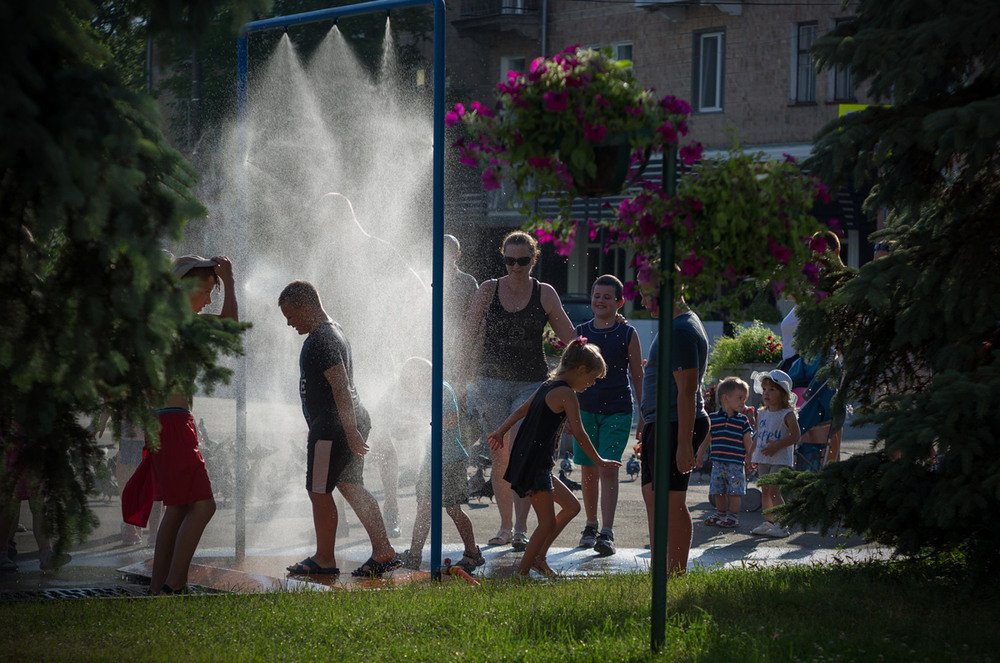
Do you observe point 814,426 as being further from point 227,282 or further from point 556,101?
point 556,101

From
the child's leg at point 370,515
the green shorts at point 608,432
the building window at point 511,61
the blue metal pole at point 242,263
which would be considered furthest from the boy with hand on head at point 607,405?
the building window at point 511,61

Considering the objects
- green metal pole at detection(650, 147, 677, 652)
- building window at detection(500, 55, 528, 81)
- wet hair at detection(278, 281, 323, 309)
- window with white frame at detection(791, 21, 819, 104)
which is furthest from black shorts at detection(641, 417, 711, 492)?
building window at detection(500, 55, 528, 81)

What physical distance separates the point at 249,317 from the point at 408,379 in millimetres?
1424

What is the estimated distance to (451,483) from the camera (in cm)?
703

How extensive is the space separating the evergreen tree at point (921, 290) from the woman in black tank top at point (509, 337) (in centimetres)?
208

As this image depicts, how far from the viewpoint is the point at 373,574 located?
6.71 meters

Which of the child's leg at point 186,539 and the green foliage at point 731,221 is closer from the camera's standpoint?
the green foliage at point 731,221

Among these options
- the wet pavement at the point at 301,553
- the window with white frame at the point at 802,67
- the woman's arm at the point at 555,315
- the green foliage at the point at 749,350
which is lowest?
the wet pavement at the point at 301,553

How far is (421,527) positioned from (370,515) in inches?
16.5

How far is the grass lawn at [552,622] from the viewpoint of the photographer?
468cm

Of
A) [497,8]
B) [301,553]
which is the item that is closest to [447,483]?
[301,553]

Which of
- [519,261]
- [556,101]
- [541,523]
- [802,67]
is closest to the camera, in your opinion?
[556,101]

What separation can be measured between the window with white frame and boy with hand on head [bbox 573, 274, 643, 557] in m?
19.3

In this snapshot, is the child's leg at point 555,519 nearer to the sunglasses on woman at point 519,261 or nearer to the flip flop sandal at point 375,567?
the flip flop sandal at point 375,567
